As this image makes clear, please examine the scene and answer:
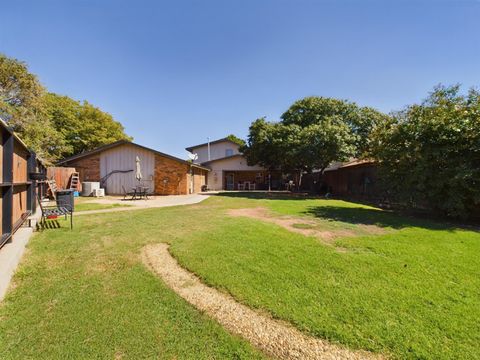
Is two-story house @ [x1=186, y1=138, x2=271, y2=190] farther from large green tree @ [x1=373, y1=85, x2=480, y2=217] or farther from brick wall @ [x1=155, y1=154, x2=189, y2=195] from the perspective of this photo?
large green tree @ [x1=373, y1=85, x2=480, y2=217]

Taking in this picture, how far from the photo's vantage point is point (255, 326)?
238 cm

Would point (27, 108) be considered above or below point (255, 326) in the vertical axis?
above

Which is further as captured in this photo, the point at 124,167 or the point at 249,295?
the point at 124,167

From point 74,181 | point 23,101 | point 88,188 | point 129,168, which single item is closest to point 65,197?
point 88,188

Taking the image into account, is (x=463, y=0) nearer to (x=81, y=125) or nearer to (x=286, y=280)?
(x=286, y=280)

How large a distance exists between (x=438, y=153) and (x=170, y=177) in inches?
654

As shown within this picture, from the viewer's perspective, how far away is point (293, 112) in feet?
70.9

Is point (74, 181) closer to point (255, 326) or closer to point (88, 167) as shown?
point (88, 167)

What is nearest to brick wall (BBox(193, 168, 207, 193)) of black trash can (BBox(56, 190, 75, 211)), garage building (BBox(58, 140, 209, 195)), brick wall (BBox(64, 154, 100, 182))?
garage building (BBox(58, 140, 209, 195))

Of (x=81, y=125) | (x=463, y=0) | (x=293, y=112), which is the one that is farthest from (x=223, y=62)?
(x=81, y=125)

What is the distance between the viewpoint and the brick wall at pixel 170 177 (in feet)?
60.8

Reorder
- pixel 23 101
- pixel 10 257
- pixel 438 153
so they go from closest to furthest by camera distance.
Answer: pixel 10 257 < pixel 438 153 < pixel 23 101

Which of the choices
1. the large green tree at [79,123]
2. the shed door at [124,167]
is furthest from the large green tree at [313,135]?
the large green tree at [79,123]

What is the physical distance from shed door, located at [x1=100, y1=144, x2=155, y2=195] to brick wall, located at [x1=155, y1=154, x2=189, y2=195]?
503mm
